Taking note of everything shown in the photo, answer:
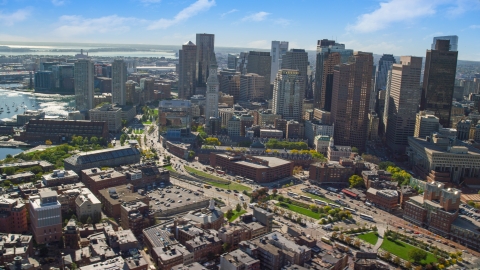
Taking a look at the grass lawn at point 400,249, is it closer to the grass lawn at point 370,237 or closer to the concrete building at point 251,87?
the grass lawn at point 370,237

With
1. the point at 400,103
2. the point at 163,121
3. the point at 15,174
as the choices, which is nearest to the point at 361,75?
the point at 400,103

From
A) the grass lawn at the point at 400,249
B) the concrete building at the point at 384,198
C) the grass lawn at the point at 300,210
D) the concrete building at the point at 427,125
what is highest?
the concrete building at the point at 427,125

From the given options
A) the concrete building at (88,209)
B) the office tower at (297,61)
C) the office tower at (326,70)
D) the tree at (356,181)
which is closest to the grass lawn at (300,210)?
the tree at (356,181)

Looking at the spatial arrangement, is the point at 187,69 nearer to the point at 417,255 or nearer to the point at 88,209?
the point at 88,209

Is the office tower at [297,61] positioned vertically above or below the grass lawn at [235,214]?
above

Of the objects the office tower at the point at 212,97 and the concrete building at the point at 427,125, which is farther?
the office tower at the point at 212,97

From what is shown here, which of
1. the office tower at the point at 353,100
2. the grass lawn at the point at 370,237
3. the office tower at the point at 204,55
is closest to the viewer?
the grass lawn at the point at 370,237
